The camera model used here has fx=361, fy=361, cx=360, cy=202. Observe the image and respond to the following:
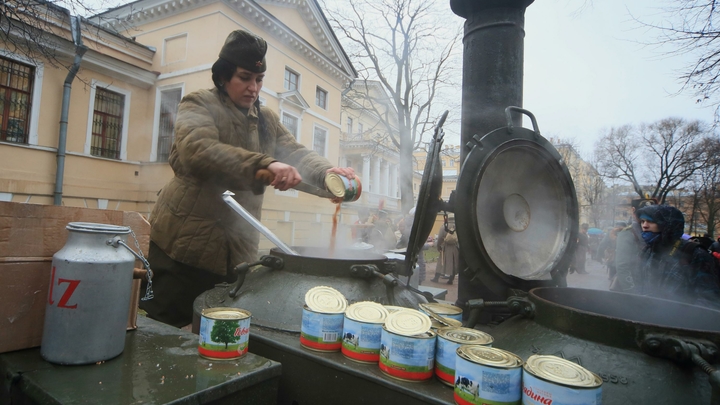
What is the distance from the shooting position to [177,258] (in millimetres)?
2434

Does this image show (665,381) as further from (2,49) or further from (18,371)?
(2,49)

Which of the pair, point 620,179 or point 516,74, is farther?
point 620,179

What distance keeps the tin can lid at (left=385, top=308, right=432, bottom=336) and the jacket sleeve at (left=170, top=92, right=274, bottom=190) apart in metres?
1.15

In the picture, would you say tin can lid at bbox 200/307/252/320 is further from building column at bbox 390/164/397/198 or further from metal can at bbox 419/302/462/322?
building column at bbox 390/164/397/198

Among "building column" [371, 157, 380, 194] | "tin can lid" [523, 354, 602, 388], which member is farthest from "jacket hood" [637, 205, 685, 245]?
"building column" [371, 157, 380, 194]

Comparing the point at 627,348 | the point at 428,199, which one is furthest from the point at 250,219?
the point at 627,348

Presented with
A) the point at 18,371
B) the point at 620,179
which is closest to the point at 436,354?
the point at 18,371

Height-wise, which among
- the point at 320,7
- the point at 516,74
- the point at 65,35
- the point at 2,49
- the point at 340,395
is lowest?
the point at 340,395

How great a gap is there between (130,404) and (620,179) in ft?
106

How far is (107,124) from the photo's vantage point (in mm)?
12109

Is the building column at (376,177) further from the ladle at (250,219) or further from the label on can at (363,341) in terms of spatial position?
the label on can at (363,341)

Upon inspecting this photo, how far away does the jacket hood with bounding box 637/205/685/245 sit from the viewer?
3.62m

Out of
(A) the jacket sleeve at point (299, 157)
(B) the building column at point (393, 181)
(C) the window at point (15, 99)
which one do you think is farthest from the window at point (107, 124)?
(B) the building column at point (393, 181)

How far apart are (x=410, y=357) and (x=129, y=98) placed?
1437cm
